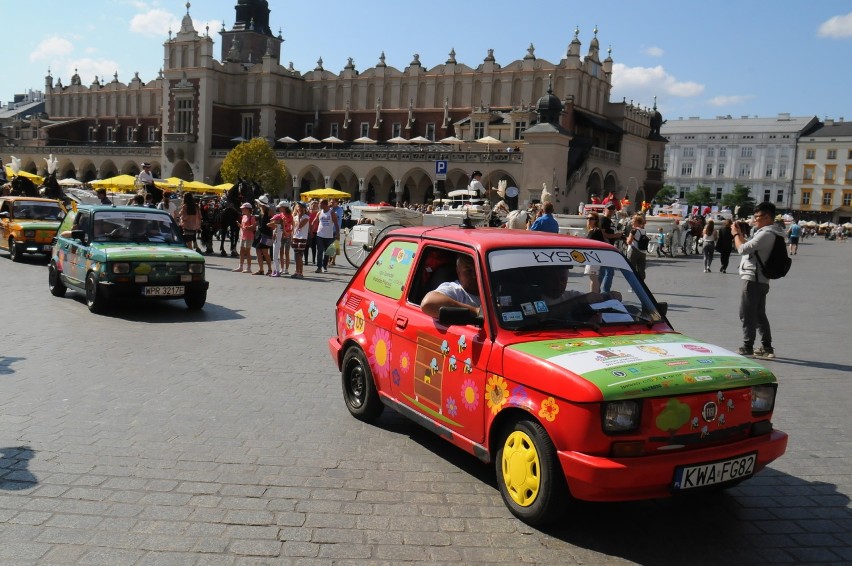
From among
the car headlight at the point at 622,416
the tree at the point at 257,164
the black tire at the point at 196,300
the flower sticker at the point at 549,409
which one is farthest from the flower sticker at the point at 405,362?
the tree at the point at 257,164

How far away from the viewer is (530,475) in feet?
14.3

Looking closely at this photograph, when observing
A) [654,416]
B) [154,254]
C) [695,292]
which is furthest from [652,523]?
[695,292]

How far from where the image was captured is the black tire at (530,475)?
4184 mm

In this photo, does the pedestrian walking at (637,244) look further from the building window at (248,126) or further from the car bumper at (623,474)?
the building window at (248,126)

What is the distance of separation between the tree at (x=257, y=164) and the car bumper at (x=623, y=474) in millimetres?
61372

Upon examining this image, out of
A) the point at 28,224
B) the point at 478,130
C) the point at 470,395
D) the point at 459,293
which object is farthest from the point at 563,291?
the point at 478,130

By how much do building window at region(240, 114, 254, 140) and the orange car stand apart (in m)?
58.1

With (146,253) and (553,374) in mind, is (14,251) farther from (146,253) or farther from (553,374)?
(553,374)

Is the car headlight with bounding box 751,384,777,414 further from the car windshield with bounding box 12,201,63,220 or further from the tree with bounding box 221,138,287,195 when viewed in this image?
the tree with bounding box 221,138,287,195

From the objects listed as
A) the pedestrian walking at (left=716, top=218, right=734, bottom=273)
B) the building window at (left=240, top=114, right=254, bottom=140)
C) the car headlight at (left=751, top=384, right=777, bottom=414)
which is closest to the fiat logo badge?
the car headlight at (left=751, top=384, right=777, bottom=414)

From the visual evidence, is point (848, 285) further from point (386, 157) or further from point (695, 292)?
point (386, 157)

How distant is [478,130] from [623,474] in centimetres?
6155

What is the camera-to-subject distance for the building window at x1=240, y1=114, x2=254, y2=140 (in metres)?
76.4

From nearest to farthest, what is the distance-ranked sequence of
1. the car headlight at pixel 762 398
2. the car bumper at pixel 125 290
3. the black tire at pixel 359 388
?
the car headlight at pixel 762 398 → the black tire at pixel 359 388 → the car bumper at pixel 125 290
